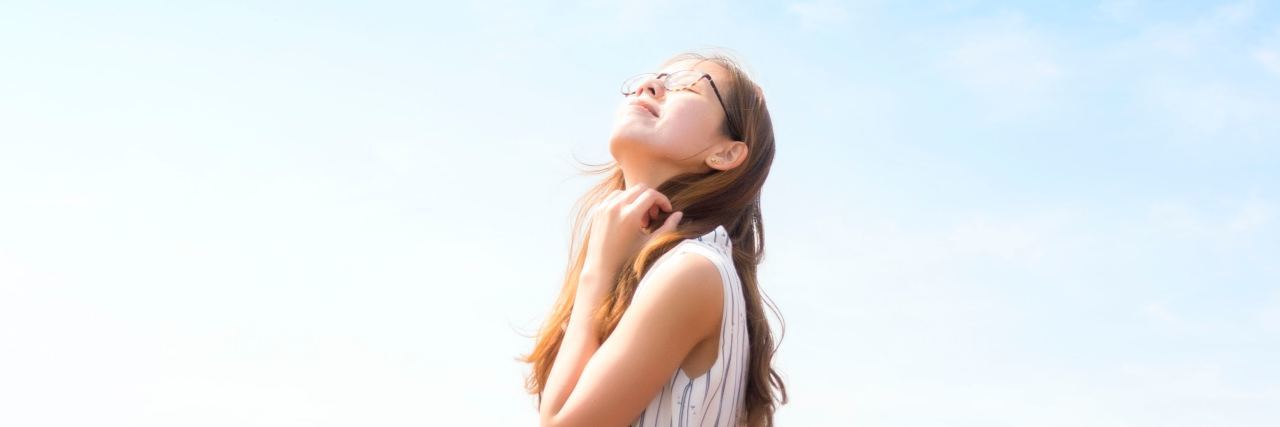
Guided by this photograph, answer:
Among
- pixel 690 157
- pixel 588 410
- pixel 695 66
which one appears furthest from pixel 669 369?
pixel 695 66

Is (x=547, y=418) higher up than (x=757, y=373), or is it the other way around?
(x=757, y=373)

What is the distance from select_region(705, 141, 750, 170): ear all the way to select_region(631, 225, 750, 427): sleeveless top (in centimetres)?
49

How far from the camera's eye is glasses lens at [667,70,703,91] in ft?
16.4

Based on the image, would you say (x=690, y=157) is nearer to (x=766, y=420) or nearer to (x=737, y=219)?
(x=737, y=219)

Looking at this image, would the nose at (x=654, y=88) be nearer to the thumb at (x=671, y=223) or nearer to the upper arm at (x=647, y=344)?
the thumb at (x=671, y=223)

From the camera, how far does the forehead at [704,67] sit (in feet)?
16.6

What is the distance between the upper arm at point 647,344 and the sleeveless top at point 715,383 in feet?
0.18

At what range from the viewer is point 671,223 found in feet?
15.4

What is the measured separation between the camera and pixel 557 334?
15.7 ft

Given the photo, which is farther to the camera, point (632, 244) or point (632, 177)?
point (632, 177)

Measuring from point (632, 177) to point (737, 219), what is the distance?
0.45 metres

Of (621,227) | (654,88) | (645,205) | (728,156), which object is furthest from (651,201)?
(654,88)

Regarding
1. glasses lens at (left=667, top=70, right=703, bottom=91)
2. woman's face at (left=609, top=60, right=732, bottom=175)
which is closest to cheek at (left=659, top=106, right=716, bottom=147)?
woman's face at (left=609, top=60, right=732, bottom=175)

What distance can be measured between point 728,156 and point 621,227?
569mm
